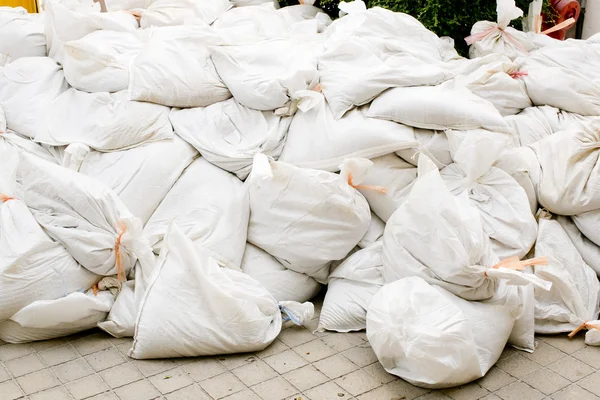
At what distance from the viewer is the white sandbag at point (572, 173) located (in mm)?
2805

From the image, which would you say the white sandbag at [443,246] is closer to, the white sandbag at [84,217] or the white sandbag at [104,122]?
the white sandbag at [84,217]

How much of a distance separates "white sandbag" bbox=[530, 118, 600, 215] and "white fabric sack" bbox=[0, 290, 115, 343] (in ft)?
6.00

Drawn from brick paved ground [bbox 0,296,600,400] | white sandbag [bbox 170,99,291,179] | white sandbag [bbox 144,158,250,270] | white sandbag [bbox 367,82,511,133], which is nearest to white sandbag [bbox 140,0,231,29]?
white sandbag [bbox 170,99,291,179]

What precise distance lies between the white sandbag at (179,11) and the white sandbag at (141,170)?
1.09m

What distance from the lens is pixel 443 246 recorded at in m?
2.44

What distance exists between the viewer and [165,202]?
2.85 meters

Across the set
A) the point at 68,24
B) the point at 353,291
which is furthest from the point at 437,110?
the point at 68,24

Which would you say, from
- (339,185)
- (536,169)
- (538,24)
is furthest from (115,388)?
(538,24)

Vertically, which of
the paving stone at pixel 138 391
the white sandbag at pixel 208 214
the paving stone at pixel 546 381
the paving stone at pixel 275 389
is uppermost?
the white sandbag at pixel 208 214

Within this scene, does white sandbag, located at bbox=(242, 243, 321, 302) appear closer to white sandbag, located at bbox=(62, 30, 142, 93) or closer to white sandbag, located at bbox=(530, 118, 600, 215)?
white sandbag, located at bbox=(62, 30, 142, 93)

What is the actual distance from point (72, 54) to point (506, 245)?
201 centimetres

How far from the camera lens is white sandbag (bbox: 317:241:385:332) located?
2.69 metres

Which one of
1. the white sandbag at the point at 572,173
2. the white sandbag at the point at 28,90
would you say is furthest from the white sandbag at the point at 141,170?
the white sandbag at the point at 572,173

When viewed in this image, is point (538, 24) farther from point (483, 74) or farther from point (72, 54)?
point (72, 54)
